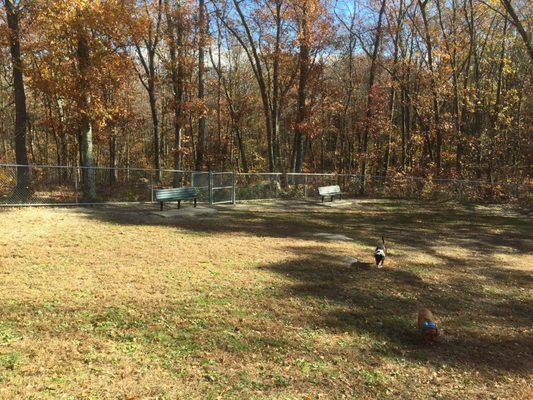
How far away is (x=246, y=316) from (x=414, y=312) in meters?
2.46

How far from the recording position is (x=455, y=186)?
66.9 ft

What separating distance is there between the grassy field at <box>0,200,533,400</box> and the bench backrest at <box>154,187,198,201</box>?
276 cm

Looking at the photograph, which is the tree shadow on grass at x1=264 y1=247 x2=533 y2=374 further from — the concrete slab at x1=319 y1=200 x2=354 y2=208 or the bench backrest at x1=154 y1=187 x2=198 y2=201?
the concrete slab at x1=319 y1=200 x2=354 y2=208

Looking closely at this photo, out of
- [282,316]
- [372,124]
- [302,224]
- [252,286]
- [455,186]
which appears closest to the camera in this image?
[282,316]

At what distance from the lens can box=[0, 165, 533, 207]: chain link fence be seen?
42.3ft

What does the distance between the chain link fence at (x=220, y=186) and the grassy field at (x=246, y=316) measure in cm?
281

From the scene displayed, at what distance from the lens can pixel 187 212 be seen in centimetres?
1341

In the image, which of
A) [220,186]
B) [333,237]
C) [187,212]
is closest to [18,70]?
[187,212]

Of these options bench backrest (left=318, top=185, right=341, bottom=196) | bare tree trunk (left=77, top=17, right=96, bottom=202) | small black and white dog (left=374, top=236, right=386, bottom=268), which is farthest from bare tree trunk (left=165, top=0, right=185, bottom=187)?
small black and white dog (left=374, top=236, right=386, bottom=268)

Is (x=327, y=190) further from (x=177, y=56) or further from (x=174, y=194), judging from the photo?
(x=177, y=56)

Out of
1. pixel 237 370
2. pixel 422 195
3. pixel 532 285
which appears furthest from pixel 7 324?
pixel 422 195

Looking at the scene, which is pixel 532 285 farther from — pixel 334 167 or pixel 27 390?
pixel 334 167

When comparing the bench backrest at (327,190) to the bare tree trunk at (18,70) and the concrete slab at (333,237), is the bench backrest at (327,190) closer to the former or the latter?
the concrete slab at (333,237)

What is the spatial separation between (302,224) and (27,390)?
32.6 feet
